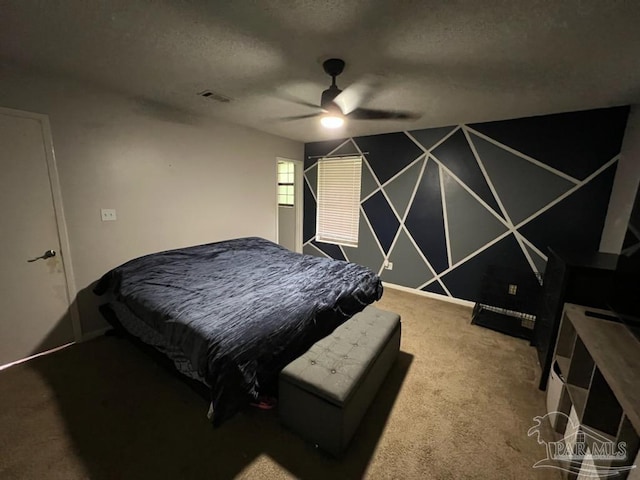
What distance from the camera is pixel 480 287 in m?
3.21

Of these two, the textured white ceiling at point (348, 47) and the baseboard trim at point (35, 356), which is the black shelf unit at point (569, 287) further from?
the baseboard trim at point (35, 356)

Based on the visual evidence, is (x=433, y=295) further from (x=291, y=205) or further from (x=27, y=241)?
(x=27, y=241)

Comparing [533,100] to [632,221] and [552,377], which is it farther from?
[552,377]

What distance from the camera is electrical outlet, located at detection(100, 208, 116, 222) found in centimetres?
252

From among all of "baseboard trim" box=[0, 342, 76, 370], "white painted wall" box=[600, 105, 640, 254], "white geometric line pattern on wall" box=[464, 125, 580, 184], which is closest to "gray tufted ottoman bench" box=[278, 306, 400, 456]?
"baseboard trim" box=[0, 342, 76, 370]

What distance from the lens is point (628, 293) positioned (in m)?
1.40

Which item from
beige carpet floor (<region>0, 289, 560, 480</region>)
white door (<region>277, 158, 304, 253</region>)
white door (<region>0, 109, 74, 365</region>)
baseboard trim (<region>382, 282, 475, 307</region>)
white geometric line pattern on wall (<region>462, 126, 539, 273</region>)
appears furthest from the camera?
white door (<region>277, 158, 304, 253</region>)

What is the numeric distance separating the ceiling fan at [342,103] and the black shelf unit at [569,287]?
203 centimetres

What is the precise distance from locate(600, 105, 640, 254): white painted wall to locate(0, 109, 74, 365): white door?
5.01 m

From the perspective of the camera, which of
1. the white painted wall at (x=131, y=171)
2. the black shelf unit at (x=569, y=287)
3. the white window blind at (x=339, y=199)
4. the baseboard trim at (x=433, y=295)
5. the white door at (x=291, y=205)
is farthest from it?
the white door at (x=291, y=205)

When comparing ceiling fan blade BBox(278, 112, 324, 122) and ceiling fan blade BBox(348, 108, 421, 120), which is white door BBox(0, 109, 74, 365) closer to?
ceiling fan blade BBox(278, 112, 324, 122)

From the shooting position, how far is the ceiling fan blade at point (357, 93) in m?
2.07

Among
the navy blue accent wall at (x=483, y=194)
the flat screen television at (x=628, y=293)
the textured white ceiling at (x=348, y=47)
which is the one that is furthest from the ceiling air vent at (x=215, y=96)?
the flat screen television at (x=628, y=293)

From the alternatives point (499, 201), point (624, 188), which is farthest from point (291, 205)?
point (624, 188)
